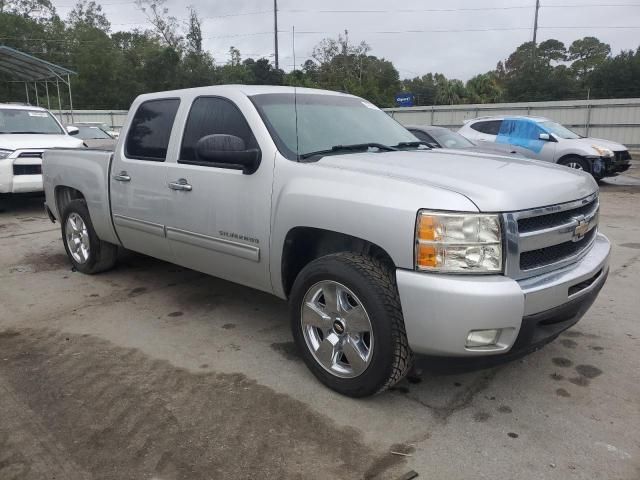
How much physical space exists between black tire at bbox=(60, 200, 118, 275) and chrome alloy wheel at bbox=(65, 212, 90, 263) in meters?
0.04

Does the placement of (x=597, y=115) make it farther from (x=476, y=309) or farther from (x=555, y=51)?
(x=555, y=51)

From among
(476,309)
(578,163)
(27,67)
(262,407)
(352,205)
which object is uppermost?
(27,67)

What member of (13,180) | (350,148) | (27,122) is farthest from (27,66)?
(350,148)

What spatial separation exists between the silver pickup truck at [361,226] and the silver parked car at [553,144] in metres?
9.46

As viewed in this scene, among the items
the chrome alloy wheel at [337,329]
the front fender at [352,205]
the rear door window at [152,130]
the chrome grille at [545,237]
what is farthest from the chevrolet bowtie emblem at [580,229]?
the rear door window at [152,130]

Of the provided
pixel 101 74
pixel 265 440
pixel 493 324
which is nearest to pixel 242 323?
pixel 265 440

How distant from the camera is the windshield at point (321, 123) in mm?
3648

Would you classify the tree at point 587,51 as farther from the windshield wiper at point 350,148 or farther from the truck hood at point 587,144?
the windshield wiper at point 350,148

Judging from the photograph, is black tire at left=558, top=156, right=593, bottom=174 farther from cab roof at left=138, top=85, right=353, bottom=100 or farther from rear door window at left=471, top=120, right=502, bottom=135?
cab roof at left=138, top=85, right=353, bottom=100

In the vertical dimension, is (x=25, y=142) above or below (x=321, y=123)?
below

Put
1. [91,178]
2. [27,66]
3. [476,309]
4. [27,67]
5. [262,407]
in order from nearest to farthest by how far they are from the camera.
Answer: [476,309]
[262,407]
[91,178]
[27,66]
[27,67]

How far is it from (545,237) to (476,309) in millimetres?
619

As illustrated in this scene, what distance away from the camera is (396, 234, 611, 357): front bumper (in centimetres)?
260

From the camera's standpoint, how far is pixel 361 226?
2.93 meters
